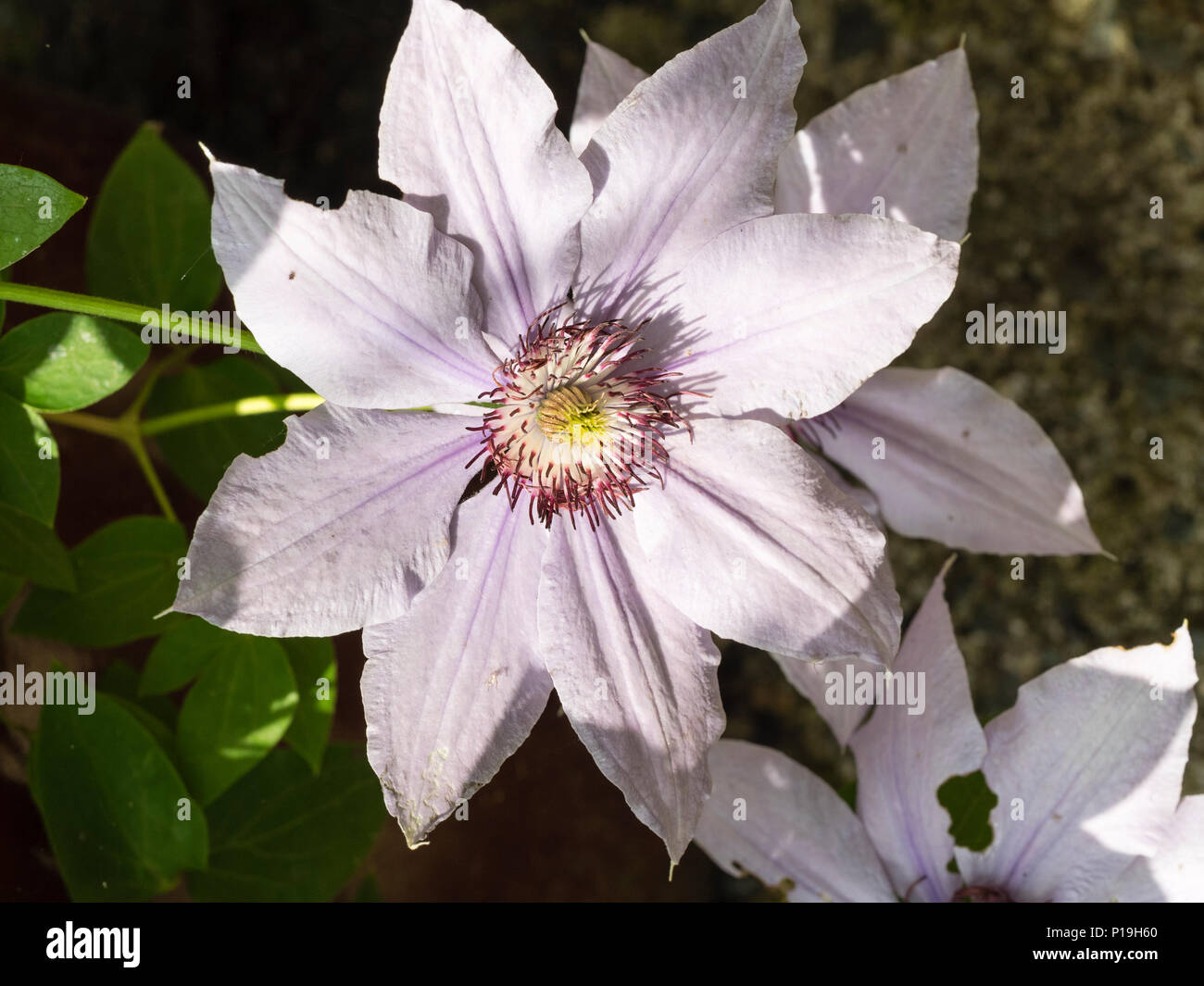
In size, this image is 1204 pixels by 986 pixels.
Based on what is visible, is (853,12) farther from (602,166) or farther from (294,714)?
(294,714)

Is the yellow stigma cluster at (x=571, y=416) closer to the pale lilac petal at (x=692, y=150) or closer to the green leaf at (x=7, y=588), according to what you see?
the pale lilac petal at (x=692, y=150)

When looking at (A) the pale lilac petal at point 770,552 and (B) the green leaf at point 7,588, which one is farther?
(B) the green leaf at point 7,588

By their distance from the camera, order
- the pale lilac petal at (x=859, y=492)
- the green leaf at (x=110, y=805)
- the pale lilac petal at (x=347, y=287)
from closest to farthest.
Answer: the pale lilac petal at (x=347, y=287), the green leaf at (x=110, y=805), the pale lilac petal at (x=859, y=492)

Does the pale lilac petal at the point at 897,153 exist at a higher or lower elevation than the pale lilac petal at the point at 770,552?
higher

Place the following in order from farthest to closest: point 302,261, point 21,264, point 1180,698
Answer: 1. point 21,264
2. point 1180,698
3. point 302,261

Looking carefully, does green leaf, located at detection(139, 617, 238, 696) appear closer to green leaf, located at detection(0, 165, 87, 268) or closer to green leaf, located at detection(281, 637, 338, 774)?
green leaf, located at detection(281, 637, 338, 774)

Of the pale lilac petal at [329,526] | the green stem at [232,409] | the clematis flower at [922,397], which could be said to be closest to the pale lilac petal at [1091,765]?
the clematis flower at [922,397]

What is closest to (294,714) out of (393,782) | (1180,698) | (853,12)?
(393,782)
